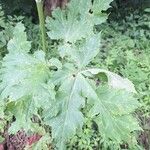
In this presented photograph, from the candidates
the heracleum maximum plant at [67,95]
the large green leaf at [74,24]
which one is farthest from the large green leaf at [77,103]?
the large green leaf at [74,24]

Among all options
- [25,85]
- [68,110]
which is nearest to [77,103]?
[68,110]

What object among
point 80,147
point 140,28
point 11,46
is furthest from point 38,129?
point 140,28

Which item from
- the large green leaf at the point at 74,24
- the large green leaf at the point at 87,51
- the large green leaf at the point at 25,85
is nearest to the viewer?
the large green leaf at the point at 25,85

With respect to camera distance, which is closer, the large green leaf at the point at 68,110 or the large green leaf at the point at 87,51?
the large green leaf at the point at 68,110

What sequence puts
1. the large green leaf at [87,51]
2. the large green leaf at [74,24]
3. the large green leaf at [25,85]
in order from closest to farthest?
the large green leaf at [25,85], the large green leaf at [87,51], the large green leaf at [74,24]

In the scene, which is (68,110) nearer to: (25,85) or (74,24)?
(25,85)

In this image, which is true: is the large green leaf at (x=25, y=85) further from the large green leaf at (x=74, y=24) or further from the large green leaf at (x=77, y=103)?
the large green leaf at (x=74, y=24)

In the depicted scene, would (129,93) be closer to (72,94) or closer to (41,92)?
(72,94)

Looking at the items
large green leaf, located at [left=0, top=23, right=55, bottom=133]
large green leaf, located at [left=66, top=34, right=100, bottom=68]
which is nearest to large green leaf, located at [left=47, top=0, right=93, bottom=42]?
large green leaf, located at [left=66, top=34, right=100, bottom=68]

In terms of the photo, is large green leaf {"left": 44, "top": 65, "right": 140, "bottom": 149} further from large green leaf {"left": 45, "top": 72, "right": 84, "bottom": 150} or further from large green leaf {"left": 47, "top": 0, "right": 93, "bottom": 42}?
large green leaf {"left": 47, "top": 0, "right": 93, "bottom": 42}

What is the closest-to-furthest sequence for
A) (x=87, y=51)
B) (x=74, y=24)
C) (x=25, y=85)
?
1. (x=25, y=85)
2. (x=87, y=51)
3. (x=74, y=24)

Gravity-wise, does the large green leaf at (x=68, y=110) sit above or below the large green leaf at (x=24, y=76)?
below

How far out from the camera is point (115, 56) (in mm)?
4160

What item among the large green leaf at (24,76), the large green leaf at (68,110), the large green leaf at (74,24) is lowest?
the large green leaf at (68,110)
